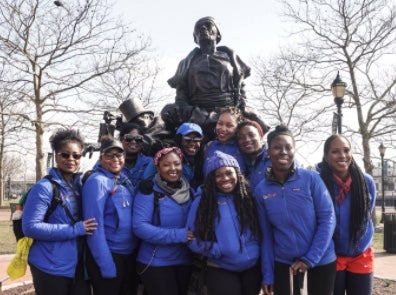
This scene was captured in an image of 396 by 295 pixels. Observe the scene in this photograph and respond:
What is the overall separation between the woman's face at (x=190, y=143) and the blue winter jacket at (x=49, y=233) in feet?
4.55

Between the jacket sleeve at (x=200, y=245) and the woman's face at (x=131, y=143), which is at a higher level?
the woman's face at (x=131, y=143)

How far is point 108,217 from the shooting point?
143 inches

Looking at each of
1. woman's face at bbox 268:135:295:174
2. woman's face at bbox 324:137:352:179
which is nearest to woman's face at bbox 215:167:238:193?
woman's face at bbox 268:135:295:174

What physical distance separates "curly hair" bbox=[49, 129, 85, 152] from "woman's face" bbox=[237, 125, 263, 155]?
1488 millimetres

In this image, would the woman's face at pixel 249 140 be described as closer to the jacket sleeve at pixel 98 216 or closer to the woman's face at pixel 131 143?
the woman's face at pixel 131 143

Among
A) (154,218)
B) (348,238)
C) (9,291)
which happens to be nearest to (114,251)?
(154,218)

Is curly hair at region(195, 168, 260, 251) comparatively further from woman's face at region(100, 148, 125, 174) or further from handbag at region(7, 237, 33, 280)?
handbag at region(7, 237, 33, 280)

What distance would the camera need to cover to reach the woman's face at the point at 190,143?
4367mm

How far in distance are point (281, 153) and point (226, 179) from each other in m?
0.49

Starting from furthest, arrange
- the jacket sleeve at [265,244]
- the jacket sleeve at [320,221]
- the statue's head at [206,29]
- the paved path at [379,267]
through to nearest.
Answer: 1. the paved path at [379,267]
2. the statue's head at [206,29]
3. the jacket sleeve at [265,244]
4. the jacket sleeve at [320,221]

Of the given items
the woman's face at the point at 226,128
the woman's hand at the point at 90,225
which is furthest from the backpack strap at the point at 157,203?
the woman's face at the point at 226,128

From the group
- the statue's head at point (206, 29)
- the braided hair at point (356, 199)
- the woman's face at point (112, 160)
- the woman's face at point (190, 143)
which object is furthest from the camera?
the statue's head at point (206, 29)

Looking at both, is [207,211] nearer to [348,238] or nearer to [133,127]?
[348,238]

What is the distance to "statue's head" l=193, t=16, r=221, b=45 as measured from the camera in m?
5.46
